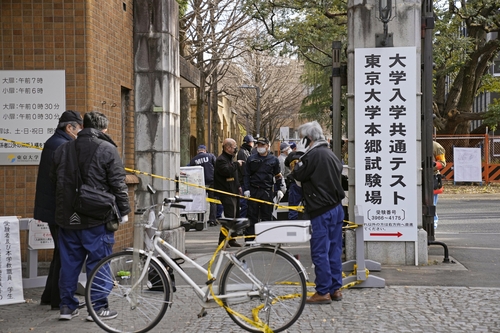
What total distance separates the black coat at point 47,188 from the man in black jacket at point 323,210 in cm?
249

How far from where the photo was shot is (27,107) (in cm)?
897

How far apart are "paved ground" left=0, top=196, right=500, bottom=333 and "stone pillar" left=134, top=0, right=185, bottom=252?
2569 millimetres

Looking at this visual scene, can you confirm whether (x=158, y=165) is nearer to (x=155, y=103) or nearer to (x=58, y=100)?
(x=155, y=103)

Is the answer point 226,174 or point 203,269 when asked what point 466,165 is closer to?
point 226,174

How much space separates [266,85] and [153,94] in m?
42.5

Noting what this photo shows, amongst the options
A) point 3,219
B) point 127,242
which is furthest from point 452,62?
point 3,219

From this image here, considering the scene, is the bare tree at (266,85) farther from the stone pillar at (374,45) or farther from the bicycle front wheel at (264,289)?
the bicycle front wheel at (264,289)

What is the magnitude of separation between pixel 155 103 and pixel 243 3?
16.7 m

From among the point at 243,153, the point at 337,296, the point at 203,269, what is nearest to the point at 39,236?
the point at 203,269

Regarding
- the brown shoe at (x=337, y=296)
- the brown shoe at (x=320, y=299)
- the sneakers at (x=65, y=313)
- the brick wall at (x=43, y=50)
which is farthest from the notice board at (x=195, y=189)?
the sneakers at (x=65, y=313)

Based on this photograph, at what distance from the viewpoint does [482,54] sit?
33.3 metres

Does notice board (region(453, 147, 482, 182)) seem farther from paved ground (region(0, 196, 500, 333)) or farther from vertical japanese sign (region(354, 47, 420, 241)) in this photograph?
paved ground (region(0, 196, 500, 333))

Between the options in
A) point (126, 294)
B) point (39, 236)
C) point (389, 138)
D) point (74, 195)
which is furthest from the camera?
point (389, 138)

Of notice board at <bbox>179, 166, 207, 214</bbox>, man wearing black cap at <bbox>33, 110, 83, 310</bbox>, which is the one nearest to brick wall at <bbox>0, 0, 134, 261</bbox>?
man wearing black cap at <bbox>33, 110, 83, 310</bbox>
